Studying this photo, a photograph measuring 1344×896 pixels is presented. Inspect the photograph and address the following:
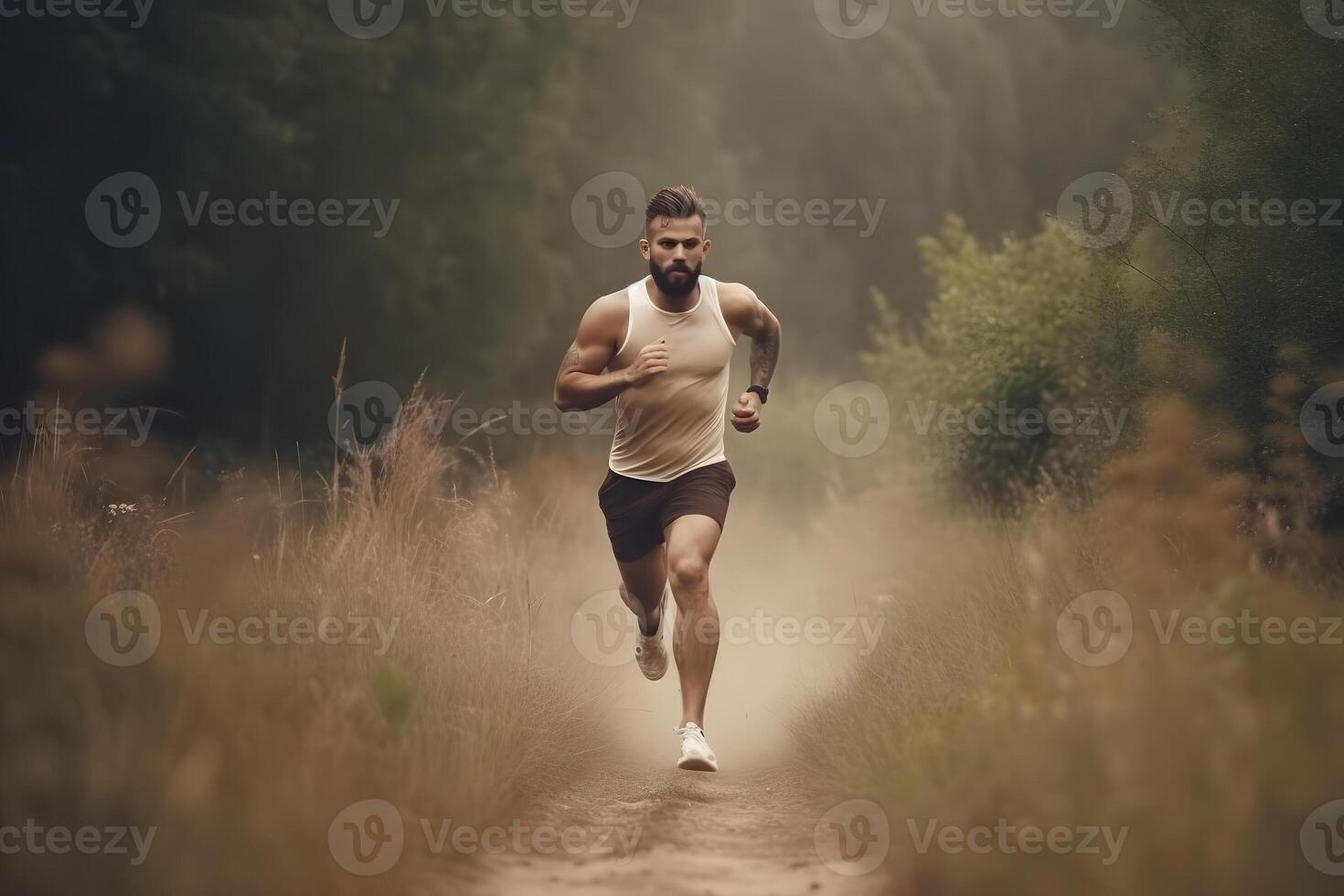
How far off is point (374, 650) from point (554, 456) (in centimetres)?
870

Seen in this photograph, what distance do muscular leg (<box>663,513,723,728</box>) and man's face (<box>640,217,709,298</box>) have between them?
1.17 meters

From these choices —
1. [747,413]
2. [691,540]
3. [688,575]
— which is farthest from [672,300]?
[688,575]

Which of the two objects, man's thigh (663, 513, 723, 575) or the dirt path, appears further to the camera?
man's thigh (663, 513, 723, 575)

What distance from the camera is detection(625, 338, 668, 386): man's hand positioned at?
6.10 metres

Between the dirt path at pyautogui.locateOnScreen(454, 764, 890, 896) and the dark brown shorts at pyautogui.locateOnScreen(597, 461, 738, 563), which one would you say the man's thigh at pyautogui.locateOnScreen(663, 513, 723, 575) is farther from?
the dirt path at pyautogui.locateOnScreen(454, 764, 890, 896)

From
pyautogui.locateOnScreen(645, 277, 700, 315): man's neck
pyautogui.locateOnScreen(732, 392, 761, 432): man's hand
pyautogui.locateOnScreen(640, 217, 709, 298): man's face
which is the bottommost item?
pyautogui.locateOnScreen(732, 392, 761, 432): man's hand

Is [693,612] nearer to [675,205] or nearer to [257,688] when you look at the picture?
[675,205]

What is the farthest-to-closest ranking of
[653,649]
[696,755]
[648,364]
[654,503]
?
[653,649], [654,503], [648,364], [696,755]

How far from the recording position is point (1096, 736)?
4508 mm

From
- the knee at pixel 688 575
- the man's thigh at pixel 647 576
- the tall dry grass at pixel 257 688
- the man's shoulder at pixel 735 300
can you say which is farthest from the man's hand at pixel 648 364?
the tall dry grass at pixel 257 688

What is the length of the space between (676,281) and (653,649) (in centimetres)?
213

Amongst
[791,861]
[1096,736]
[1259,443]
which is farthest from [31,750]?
[1259,443]

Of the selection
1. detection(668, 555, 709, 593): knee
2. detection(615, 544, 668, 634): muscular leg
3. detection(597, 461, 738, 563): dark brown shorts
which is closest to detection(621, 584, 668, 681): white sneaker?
detection(615, 544, 668, 634): muscular leg

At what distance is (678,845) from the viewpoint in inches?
207
